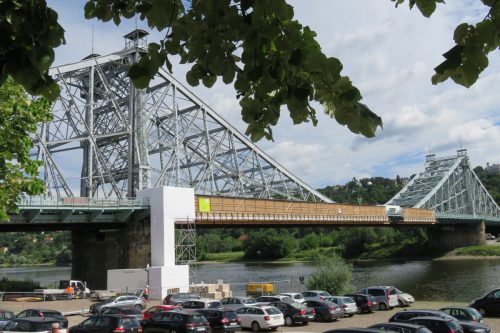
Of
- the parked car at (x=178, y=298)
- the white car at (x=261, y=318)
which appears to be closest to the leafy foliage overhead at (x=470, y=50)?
the white car at (x=261, y=318)

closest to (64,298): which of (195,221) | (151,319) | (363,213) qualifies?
(195,221)

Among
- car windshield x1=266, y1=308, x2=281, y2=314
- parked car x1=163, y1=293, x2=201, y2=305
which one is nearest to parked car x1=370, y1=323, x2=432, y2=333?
car windshield x1=266, y1=308, x2=281, y2=314

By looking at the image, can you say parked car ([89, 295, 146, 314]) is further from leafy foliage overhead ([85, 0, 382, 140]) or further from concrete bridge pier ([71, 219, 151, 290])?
leafy foliage overhead ([85, 0, 382, 140])

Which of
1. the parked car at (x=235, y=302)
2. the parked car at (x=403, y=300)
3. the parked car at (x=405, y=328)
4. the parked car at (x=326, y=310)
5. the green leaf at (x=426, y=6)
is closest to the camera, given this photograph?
the green leaf at (x=426, y=6)

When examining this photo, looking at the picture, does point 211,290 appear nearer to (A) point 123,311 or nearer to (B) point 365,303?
(B) point 365,303

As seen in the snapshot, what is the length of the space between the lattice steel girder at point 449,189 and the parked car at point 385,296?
296ft

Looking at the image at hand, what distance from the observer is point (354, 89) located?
4023 millimetres

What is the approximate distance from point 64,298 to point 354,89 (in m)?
39.2

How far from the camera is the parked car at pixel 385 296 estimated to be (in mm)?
34781

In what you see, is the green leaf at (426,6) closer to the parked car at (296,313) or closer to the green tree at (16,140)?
the green tree at (16,140)

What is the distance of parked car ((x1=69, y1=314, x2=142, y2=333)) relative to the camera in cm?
2127

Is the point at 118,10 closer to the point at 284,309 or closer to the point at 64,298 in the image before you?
the point at 284,309

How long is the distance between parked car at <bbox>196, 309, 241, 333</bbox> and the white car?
140 centimetres

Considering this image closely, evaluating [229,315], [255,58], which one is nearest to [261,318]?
[229,315]
